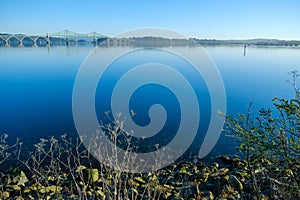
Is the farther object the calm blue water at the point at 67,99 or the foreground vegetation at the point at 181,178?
the calm blue water at the point at 67,99

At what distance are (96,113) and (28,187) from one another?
16.5ft

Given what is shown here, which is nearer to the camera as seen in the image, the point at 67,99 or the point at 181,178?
the point at 181,178

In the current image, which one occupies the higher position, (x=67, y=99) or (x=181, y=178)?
(x=67, y=99)

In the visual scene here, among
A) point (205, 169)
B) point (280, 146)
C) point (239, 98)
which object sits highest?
point (280, 146)

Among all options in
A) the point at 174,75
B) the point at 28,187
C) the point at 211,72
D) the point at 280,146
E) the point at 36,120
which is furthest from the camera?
the point at 174,75

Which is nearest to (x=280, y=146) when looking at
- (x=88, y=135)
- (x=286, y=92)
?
(x=88, y=135)

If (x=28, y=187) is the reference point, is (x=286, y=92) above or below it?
above

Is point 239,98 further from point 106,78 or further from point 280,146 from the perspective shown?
point 280,146

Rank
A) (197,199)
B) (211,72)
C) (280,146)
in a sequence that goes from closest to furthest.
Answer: (280,146)
(197,199)
(211,72)

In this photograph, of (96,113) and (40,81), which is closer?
(96,113)

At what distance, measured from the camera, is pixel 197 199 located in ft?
15.6

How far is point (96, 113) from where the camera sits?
9984mm

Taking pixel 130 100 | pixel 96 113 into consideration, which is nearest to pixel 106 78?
pixel 130 100

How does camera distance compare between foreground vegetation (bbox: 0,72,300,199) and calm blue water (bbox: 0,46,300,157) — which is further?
calm blue water (bbox: 0,46,300,157)
